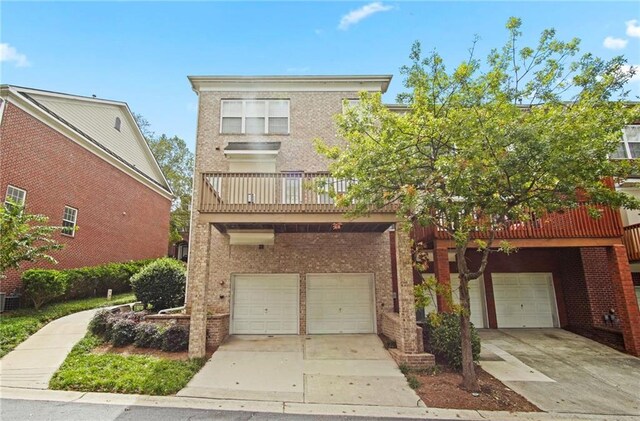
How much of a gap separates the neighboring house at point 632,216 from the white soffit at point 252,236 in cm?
1116

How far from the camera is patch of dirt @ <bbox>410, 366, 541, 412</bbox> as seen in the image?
20.7 ft

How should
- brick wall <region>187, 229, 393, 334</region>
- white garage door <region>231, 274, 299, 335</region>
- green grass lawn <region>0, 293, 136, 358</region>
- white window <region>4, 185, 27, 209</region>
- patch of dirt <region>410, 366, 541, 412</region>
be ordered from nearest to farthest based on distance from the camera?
patch of dirt <region>410, 366, 541, 412</region> < green grass lawn <region>0, 293, 136, 358</region> < white garage door <region>231, 274, 299, 335</region> < brick wall <region>187, 229, 393, 334</region> < white window <region>4, 185, 27, 209</region>

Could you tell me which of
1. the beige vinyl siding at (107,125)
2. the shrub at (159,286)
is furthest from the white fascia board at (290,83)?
the shrub at (159,286)

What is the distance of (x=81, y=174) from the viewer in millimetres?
15375

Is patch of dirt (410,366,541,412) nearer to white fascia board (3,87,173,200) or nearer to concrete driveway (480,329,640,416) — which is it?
concrete driveway (480,329,640,416)

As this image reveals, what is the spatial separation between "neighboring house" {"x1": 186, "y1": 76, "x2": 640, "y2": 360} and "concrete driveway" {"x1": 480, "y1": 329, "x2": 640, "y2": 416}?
113 cm

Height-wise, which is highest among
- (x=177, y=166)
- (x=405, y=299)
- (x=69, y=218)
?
(x=177, y=166)

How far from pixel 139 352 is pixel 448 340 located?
7.84 metres

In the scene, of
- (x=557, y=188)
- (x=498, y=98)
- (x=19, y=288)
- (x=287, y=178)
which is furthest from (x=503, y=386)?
(x=19, y=288)

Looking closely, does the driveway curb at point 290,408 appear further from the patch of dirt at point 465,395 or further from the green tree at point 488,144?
the green tree at point 488,144

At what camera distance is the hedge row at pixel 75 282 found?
11008mm

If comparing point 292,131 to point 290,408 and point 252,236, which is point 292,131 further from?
point 290,408


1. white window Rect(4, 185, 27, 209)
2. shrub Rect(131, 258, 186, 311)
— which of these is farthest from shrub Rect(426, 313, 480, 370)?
white window Rect(4, 185, 27, 209)

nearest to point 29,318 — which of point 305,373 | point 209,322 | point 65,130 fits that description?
point 209,322
